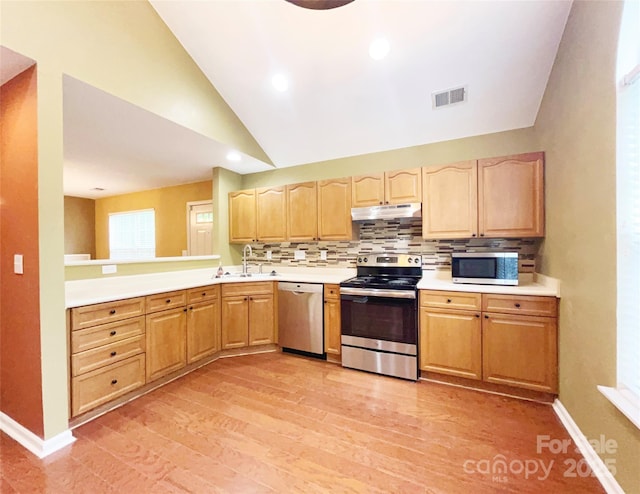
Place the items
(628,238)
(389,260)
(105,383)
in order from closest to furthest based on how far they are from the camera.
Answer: (628,238), (105,383), (389,260)

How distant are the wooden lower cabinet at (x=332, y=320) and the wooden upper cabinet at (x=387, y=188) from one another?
1.03 meters

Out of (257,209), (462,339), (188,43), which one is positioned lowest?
(462,339)

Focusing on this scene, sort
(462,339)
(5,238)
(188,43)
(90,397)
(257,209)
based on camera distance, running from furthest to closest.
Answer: (257,209) < (188,43) < (462,339) < (90,397) < (5,238)

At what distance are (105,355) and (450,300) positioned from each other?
113 inches

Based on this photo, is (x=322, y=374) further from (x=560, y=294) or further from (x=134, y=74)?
(x=134, y=74)

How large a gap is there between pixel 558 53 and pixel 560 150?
0.78 metres

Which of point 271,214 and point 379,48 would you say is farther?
point 271,214

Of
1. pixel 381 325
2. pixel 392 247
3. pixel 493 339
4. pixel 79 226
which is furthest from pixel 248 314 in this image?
pixel 79 226

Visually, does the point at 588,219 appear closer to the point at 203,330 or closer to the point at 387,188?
the point at 387,188

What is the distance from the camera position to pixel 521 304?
86.4 inches

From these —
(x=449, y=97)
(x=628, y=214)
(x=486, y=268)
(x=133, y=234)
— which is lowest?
(x=486, y=268)

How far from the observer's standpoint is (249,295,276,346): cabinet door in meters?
3.22

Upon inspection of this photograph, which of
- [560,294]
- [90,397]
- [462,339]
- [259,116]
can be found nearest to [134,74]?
[259,116]

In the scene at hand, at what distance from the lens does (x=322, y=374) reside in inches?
107
